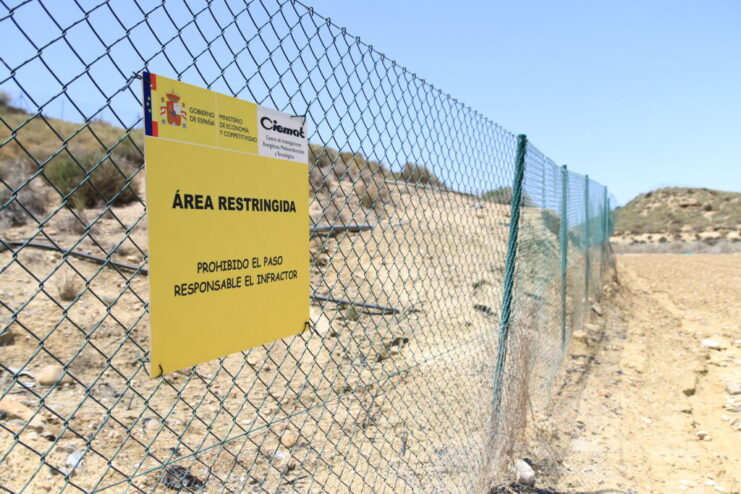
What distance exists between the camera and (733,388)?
20.6ft

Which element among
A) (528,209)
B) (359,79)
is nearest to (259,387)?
(528,209)

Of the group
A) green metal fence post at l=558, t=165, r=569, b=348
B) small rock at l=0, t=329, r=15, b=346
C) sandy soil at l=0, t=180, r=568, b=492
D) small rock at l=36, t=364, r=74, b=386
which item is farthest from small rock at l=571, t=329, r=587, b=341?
small rock at l=0, t=329, r=15, b=346

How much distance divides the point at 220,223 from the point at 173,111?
1.19ft

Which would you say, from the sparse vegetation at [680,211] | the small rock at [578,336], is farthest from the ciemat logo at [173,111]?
the sparse vegetation at [680,211]

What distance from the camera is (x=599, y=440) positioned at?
4.89 meters

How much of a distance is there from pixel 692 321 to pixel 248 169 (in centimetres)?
1160

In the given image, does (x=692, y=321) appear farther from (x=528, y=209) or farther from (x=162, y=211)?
(x=162, y=211)

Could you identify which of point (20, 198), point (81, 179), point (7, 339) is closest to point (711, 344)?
point (7, 339)

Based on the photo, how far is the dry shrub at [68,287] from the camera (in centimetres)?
626

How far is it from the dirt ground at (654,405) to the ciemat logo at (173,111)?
3.85 metres

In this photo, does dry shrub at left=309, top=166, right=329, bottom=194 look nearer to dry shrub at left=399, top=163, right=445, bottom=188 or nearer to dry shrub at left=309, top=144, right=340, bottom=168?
dry shrub at left=309, top=144, right=340, bottom=168

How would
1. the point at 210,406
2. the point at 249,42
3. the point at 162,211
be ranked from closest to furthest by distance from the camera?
the point at 162,211 < the point at 249,42 < the point at 210,406

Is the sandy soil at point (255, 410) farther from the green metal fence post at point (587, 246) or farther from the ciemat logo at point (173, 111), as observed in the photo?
the green metal fence post at point (587, 246)

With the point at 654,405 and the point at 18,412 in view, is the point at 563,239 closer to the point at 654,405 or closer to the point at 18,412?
the point at 654,405
